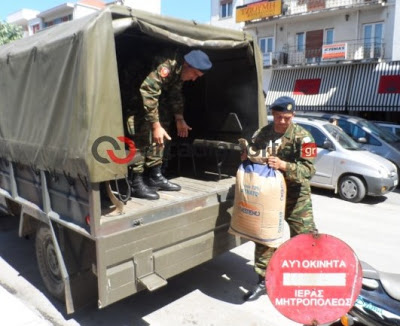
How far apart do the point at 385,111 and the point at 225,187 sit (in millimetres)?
17565

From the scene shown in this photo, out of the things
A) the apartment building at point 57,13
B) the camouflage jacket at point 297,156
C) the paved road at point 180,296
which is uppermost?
the apartment building at point 57,13

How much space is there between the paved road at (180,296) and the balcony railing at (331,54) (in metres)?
16.0

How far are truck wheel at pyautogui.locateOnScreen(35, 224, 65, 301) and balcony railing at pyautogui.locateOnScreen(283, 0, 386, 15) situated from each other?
2033cm

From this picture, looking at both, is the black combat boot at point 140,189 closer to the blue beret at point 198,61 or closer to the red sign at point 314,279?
the blue beret at point 198,61

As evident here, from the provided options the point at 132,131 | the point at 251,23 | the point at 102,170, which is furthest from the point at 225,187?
the point at 251,23

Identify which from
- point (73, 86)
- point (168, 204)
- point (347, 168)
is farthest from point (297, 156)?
point (347, 168)

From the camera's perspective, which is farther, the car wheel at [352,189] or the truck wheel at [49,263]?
the car wheel at [352,189]

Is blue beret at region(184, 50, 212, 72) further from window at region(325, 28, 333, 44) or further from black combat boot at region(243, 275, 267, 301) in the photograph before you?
window at region(325, 28, 333, 44)

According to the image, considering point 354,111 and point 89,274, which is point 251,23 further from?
point 89,274

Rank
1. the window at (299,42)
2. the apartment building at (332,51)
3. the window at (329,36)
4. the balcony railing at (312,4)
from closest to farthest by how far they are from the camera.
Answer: the apartment building at (332,51) < the balcony railing at (312,4) < the window at (329,36) < the window at (299,42)

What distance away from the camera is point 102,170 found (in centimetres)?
295

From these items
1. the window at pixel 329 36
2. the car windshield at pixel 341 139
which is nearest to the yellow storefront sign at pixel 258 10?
the window at pixel 329 36

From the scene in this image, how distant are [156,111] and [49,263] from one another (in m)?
1.82

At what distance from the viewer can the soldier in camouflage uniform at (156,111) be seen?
3.66 m
